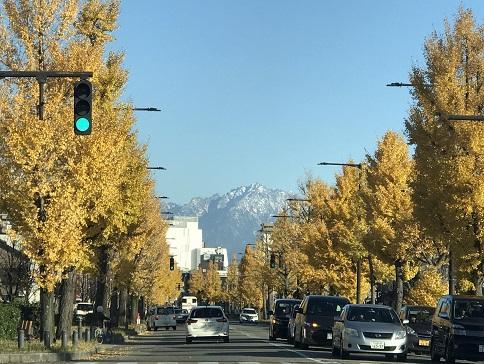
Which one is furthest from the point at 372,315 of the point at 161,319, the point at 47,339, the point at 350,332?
the point at 161,319

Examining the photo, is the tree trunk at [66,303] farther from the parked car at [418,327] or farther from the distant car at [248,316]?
the distant car at [248,316]

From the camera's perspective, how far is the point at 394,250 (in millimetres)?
45344

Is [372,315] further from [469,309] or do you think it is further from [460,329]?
[460,329]

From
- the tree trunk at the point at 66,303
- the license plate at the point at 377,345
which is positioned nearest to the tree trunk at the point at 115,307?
the tree trunk at the point at 66,303

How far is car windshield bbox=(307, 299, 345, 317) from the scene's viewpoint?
110ft

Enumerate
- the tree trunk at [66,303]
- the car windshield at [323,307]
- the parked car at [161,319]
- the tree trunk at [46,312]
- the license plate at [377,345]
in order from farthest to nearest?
1. the parked car at [161,319]
2. the tree trunk at [66,303]
3. the car windshield at [323,307]
4. the tree trunk at [46,312]
5. the license plate at [377,345]

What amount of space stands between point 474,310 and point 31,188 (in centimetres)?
1385

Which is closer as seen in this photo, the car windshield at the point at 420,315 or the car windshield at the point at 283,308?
the car windshield at the point at 420,315

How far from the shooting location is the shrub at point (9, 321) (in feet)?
116

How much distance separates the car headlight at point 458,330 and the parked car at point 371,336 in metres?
2.12

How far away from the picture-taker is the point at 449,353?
82.5 feet

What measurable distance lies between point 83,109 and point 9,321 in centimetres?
1984

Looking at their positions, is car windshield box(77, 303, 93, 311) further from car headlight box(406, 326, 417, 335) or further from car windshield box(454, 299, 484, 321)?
car windshield box(454, 299, 484, 321)

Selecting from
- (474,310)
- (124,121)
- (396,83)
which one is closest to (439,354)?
(474,310)
